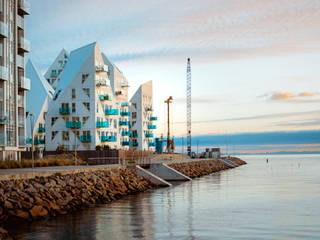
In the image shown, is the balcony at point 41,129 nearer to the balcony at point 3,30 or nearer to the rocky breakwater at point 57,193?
the balcony at point 3,30

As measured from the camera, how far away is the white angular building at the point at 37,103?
8319 cm

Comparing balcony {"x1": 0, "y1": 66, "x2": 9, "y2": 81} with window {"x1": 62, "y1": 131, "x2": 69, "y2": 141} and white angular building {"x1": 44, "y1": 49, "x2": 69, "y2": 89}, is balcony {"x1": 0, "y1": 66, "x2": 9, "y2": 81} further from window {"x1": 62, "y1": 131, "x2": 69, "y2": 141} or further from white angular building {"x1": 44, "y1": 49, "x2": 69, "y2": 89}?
white angular building {"x1": 44, "y1": 49, "x2": 69, "y2": 89}

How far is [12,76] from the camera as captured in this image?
165 feet

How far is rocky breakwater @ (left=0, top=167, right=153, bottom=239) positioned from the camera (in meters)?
22.5

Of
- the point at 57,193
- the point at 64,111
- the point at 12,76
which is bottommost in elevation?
the point at 57,193

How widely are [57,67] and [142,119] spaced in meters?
28.0

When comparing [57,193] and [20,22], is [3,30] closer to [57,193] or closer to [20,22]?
[20,22]

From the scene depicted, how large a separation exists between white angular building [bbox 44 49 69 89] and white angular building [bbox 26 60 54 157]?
10391 millimetres

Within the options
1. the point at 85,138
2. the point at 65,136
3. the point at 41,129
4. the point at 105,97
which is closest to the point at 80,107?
the point at 105,97

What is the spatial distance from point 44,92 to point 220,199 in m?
60.0

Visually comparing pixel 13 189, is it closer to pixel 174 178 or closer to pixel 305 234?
pixel 305 234

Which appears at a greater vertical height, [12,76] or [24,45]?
[24,45]

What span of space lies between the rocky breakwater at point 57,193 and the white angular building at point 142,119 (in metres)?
78.1

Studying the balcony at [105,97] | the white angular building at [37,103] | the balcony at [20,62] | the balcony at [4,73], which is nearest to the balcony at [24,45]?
the balcony at [20,62]
